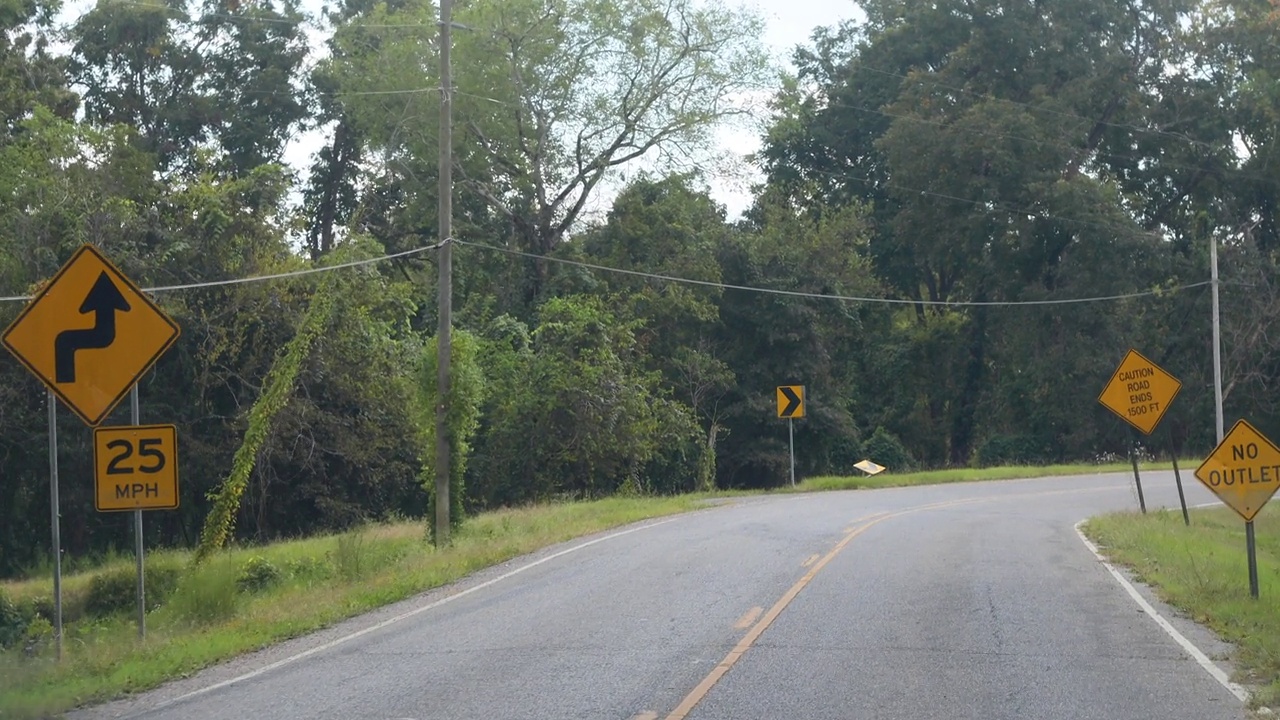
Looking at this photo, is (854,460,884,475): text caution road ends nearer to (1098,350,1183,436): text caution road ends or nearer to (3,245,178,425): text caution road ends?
(1098,350,1183,436): text caution road ends

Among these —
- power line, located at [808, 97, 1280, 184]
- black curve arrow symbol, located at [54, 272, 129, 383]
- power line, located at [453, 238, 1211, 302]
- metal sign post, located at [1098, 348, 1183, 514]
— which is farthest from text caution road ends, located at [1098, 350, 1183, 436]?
power line, located at [808, 97, 1280, 184]

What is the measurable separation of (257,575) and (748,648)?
1290 centimetres

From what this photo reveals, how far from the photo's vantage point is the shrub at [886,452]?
178ft

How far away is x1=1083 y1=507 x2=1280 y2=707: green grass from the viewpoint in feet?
38.8

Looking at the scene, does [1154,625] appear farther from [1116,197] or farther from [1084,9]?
[1084,9]

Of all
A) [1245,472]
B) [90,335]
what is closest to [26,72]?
[90,335]

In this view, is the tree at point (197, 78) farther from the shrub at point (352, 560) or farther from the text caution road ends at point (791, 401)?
the shrub at point (352, 560)

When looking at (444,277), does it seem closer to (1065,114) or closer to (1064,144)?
(1064,144)

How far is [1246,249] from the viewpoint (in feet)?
170

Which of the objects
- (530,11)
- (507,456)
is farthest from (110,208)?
(530,11)

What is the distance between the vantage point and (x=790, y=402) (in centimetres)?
3712

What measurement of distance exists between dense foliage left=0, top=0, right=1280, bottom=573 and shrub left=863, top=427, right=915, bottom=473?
0.14m

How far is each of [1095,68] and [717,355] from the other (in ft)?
59.3

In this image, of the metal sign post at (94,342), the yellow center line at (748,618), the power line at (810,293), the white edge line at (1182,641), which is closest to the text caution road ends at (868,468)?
the power line at (810,293)
